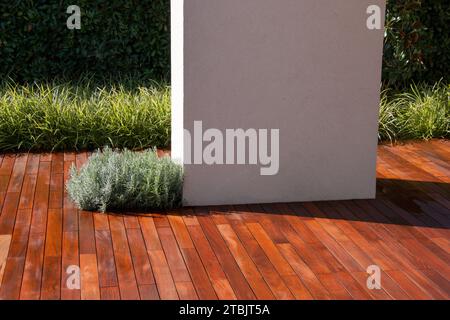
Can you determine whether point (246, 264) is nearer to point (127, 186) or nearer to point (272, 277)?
point (272, 277)

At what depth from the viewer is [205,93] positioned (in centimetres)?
488

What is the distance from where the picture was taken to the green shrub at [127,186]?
4906mm

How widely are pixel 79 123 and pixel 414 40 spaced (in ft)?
11.6

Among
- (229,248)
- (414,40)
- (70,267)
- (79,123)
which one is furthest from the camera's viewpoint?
A: (414,40)

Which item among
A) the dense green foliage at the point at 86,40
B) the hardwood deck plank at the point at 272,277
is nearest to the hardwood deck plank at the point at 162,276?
the hardwood deck plank at the point at 272,277

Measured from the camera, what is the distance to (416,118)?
Result: 7051 mm

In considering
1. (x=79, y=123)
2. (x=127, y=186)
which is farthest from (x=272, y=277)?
(x=79, y=123)

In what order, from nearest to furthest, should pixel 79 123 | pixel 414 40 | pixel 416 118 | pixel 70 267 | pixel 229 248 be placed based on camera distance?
pixel 70 267, pixel 229 248, pixel 79 123, pixel 416 118, pixel 414 40

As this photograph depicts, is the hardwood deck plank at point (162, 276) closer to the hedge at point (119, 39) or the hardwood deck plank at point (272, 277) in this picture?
the hardwood deck plank at point (272, 277)

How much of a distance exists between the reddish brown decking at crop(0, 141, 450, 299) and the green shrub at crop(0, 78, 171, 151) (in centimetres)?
76

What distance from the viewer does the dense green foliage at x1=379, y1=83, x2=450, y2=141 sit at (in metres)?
6.93

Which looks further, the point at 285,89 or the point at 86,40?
the point at 86,40

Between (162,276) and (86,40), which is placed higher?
(86,40)
